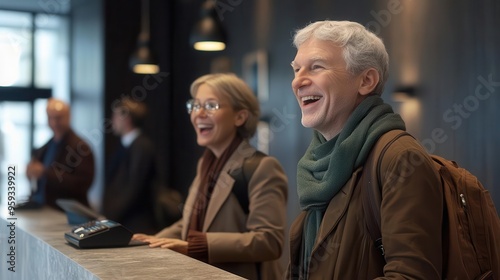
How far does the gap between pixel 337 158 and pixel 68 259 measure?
2.87ft

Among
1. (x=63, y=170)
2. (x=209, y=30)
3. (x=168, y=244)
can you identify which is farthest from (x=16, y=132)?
(x=168, y=244)

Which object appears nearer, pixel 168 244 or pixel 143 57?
pixel 168 244

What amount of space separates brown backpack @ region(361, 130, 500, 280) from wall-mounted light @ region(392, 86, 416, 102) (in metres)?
2.60

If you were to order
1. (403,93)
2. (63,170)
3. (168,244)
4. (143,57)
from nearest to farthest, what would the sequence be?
(168,244) < (403,93) < (63,170) < (143,57)

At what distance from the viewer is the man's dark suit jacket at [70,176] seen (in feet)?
18.5

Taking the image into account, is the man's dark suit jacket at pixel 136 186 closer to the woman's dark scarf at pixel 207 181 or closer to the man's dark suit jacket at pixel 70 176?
the man's dark suit jacket at pixel 70 176

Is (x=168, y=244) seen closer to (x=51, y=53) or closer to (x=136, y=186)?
(x=136, y=186)

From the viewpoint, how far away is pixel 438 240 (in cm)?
174

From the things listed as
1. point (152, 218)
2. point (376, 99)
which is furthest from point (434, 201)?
point (152, 218)

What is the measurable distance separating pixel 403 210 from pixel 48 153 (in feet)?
16.2

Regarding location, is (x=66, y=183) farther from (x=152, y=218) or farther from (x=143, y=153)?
(x=152, y=218)

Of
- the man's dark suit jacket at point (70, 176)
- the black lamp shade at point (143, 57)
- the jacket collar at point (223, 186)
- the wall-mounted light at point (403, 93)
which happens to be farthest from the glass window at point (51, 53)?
the jacket collar at point (223, 186)

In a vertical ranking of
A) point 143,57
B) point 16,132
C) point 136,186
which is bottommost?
point 136,186

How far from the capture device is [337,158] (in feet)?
6.38
